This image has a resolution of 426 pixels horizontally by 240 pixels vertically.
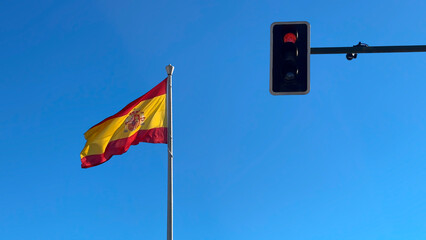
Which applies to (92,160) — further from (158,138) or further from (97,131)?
(158,138)

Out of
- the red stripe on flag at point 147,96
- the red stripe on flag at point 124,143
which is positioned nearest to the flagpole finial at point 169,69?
the red stripe on flag at point 147,96

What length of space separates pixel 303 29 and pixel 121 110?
907 cm

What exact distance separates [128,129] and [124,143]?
414 mm

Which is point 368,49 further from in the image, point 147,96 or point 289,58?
point 147,96

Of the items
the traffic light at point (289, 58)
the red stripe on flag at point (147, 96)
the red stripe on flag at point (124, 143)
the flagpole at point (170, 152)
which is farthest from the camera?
the red stripe on flag at point (147, 96)

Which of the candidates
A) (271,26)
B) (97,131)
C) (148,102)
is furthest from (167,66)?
(271,26)

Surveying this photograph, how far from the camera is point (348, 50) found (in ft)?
30.2

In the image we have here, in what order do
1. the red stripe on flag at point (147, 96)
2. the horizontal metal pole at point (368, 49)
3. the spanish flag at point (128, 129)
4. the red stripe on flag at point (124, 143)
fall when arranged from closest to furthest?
1. the horizontal metal pole at point (368, 49)
2. the red stripe on flag at point (124, 143)
3. the spanish flag at point (128, 129)
4. the red stripe on flag at point (147, 96)

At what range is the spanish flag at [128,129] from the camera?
1652cm

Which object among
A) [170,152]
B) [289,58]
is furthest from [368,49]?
[170,152]

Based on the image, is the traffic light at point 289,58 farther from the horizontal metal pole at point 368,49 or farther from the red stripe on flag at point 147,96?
the red stripe on flag at point 147,96

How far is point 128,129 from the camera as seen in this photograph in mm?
16719

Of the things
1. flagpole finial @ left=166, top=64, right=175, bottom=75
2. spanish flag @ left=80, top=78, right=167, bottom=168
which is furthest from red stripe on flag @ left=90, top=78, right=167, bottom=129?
flagpole finial @ left=166, top=64, right=175, bottom=75

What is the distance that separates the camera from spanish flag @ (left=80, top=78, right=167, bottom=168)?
1652 cm
